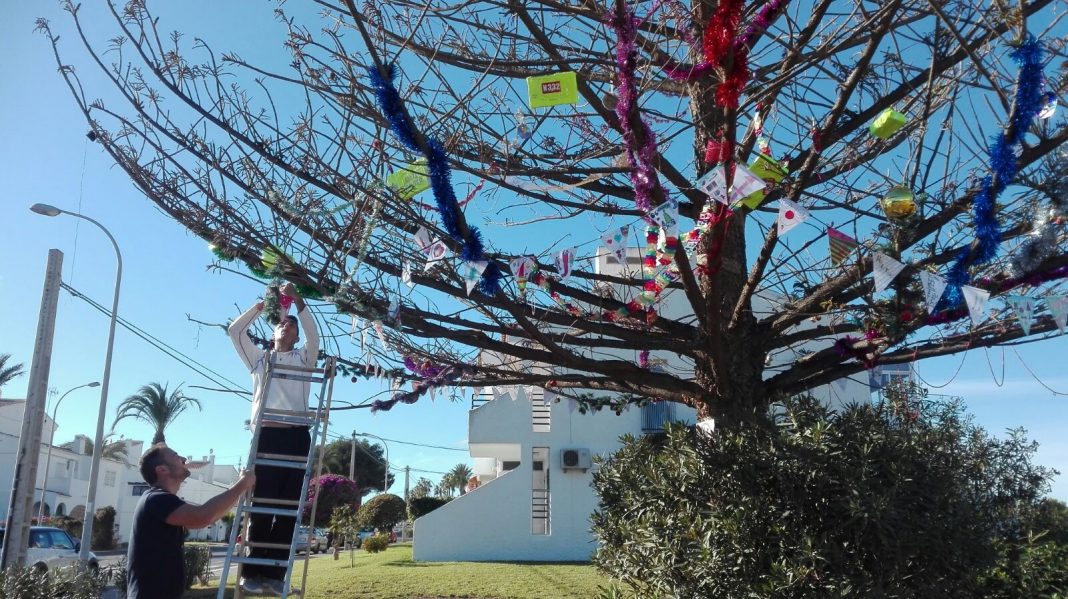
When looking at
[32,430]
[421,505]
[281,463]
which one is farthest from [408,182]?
[421,505]

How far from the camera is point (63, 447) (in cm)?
5797

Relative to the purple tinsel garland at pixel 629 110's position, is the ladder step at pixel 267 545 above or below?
below

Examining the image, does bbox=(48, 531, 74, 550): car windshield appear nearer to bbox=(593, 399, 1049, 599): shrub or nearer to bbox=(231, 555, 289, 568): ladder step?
bbox=(231, 555, 289, 568): ladder step

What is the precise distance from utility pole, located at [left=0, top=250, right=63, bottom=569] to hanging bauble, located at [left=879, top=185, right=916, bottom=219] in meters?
9.91

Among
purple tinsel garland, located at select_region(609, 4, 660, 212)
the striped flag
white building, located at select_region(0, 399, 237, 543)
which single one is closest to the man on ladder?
purple tinsel garland, located at select_region(609, 4, 660, 212)

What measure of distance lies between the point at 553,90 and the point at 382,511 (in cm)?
2497

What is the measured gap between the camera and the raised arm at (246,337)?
6426 mm

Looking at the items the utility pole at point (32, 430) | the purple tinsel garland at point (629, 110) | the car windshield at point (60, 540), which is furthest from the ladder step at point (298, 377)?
the car windshield at point (60, 540)

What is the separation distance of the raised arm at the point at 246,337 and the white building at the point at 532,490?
15.2 m

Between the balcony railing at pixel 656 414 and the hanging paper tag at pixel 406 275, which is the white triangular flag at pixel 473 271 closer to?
the hanging paper tag at pixel 406 275

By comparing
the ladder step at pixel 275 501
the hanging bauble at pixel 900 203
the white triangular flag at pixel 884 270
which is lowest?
the ladder step at pixel 275 501

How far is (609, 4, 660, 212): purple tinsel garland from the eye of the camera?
16.6ft

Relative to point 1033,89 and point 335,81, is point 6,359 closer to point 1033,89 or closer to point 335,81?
point 335,81

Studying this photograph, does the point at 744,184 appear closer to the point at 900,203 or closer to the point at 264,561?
the point at 900,203
